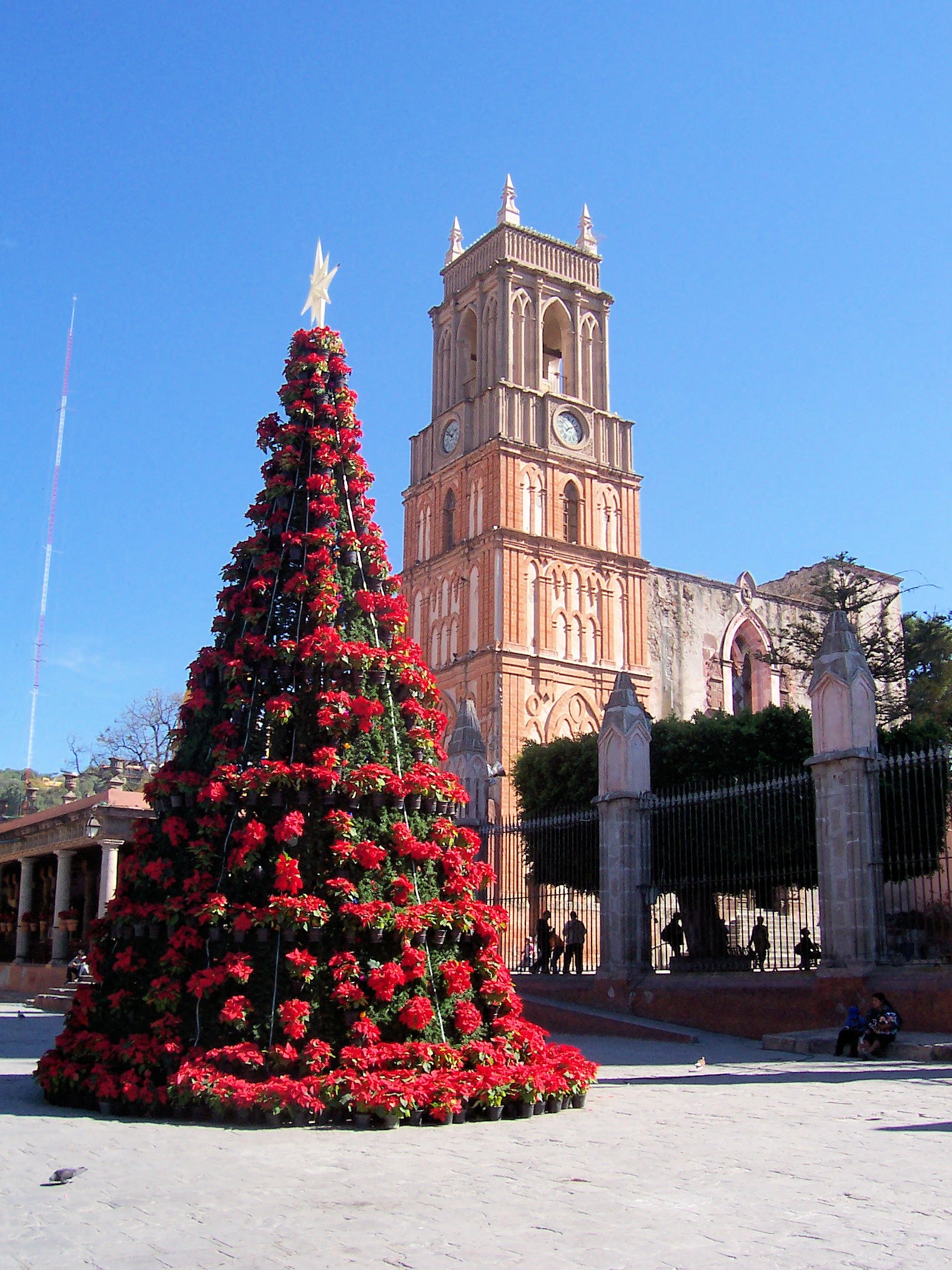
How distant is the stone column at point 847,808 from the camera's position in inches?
563

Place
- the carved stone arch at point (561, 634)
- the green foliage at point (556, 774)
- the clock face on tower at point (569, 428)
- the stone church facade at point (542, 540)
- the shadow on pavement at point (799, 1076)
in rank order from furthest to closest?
1. the clock face on tower at point (569, 428)
2. the carved stone arch at point (561, 634)
3. the stone church facade at point (542, 540)
4. the green foliage at point (556, 774)
5. the shadow on pavement at point (799, 1076)

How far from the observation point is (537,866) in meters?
21.3

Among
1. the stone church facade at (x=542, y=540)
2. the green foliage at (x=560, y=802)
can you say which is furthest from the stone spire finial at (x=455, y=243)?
the green foliage at (x=560, y=802)

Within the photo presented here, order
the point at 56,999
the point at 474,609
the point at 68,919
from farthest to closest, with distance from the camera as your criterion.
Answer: the point at 474,609 < the point at 68,919 < the point at 56,999

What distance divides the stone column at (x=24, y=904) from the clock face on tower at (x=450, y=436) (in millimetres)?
19836

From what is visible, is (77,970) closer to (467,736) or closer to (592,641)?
(467,736)

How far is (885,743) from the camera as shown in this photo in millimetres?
19719

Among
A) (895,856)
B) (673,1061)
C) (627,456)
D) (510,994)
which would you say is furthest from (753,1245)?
(627,456)

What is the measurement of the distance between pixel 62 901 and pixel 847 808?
21.1 m

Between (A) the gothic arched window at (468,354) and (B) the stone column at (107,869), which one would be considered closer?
(B) the stone column at (107,869)

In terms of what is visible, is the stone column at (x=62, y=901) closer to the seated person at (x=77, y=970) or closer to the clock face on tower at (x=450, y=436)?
the seated person at (x=77, y=970)

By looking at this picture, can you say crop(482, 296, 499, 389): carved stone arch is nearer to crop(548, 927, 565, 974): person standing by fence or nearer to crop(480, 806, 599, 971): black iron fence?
crop(480, 806, 599, 971): black iron fence

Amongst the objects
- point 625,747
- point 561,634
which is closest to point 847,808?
point 625,747

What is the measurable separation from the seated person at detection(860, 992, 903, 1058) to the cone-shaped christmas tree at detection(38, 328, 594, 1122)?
4516mm
